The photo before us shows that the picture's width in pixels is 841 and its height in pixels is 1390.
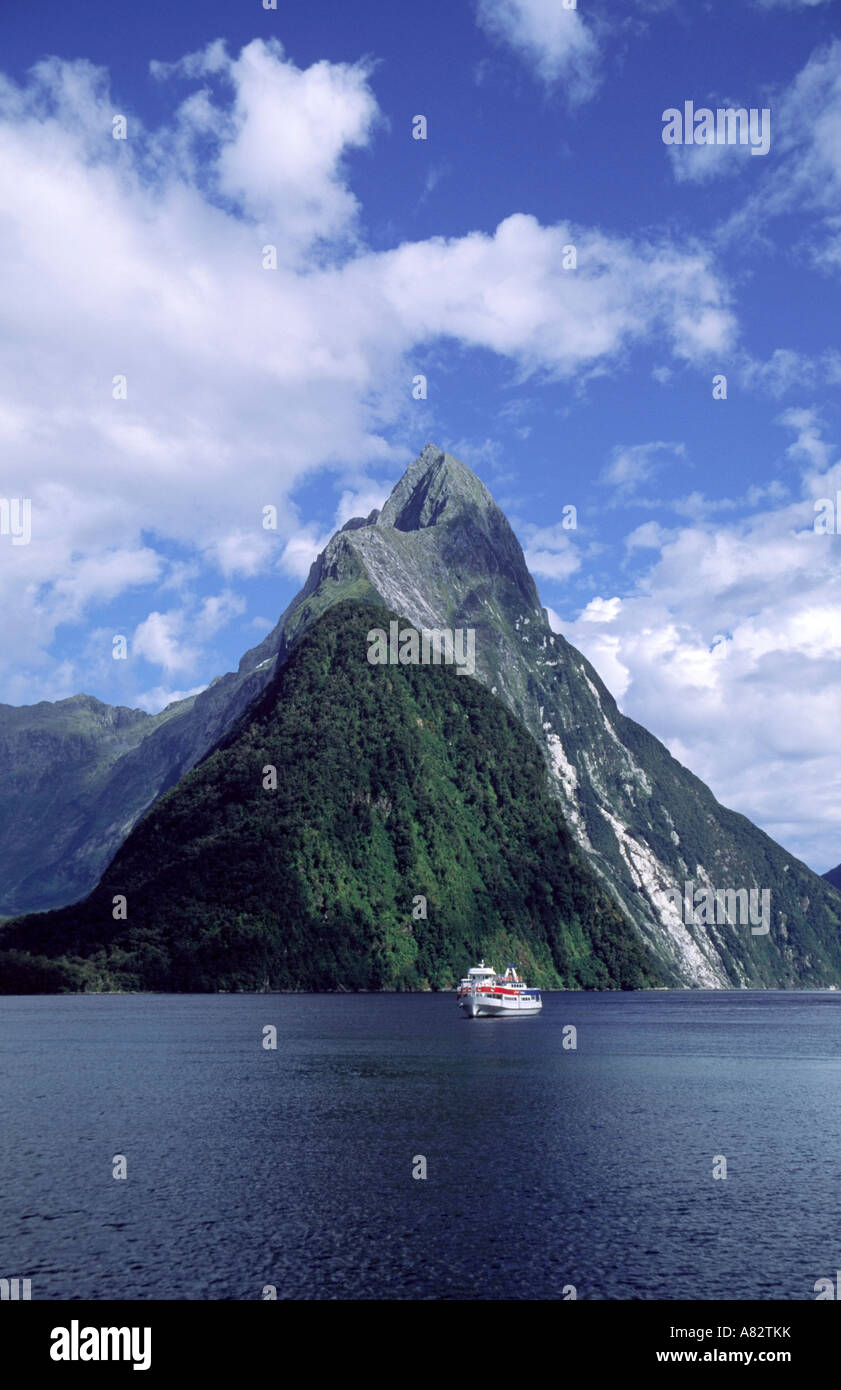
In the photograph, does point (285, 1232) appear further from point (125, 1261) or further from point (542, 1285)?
point (542, 1285)

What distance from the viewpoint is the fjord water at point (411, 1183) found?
55656 mm

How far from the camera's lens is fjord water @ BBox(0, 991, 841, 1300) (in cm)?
5566

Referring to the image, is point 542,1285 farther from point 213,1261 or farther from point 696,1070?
point 696,1070

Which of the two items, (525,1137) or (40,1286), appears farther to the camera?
(525,1137)

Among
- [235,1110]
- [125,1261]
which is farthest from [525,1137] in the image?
[125,1261]

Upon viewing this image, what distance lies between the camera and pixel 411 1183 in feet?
242

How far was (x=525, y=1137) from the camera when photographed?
300ft
